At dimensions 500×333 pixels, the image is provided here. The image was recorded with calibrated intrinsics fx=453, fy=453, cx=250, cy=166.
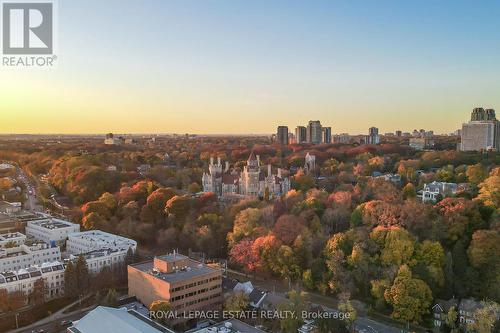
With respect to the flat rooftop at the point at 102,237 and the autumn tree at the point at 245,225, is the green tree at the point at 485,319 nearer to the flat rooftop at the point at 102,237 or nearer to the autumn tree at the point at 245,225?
the autumn tree at the point at 245,225

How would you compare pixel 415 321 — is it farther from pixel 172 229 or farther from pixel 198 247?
pixel 172 229

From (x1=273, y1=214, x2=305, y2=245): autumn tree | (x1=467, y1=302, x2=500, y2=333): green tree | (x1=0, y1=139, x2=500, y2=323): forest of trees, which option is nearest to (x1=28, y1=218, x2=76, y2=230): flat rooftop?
(x1=0, y1=139, x2=500, y2=323): forest of trees

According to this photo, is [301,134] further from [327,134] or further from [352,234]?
[352,234]

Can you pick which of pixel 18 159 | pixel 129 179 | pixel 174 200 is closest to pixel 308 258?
pixel 174 200

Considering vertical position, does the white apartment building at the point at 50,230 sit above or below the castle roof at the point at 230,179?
below

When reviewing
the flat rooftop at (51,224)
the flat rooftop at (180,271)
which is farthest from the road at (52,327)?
the flat rooftop at (51,224)

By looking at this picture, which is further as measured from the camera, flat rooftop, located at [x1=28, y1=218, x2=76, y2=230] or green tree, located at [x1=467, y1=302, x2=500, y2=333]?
flat rooftop, located at [x1=28, y1=218, x2=76, y2=230]

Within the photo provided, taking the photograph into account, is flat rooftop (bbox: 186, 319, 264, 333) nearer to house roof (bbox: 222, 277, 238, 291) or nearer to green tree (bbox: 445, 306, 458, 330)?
house roof (bbox: 222, 277, 238, 291)

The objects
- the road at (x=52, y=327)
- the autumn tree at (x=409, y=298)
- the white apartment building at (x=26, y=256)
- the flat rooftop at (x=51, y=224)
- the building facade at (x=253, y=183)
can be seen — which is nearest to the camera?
the road at (x=52, y=327)
